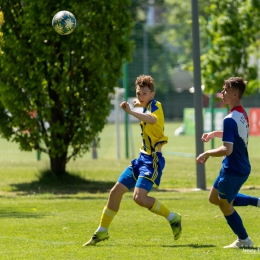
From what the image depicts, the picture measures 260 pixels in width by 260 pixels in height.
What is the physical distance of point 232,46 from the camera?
2358 cm

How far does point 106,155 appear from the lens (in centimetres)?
2922

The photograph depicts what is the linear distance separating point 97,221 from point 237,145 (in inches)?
135

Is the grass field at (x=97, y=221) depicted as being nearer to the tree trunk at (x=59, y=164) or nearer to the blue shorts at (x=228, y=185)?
the tree trunk at (x=59, y=164)

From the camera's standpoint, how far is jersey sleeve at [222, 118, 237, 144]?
8.27 meters

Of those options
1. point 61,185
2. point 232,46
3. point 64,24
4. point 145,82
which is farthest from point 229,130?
point 232,46

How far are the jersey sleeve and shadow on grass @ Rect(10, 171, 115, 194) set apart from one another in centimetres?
849

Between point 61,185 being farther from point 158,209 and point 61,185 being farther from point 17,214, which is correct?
point 158,209

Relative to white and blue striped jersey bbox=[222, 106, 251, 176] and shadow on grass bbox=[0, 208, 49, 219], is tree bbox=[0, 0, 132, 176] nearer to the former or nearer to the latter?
shadow on grass bbox=[0, 208, 49, 219]

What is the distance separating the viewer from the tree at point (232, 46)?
23.5 metres

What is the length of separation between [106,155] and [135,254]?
21.0 metres

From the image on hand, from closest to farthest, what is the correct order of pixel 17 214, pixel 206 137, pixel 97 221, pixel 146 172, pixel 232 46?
1. pixel 206 137
2. pixel 146 172
3. pixel 97 221
4. pixel 17 214
5. pixel 232 46

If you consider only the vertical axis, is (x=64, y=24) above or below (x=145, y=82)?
above

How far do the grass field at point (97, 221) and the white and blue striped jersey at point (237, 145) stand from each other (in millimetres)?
880

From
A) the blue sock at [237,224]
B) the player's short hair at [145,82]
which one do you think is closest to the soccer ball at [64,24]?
the player's short hair at [145,82]
